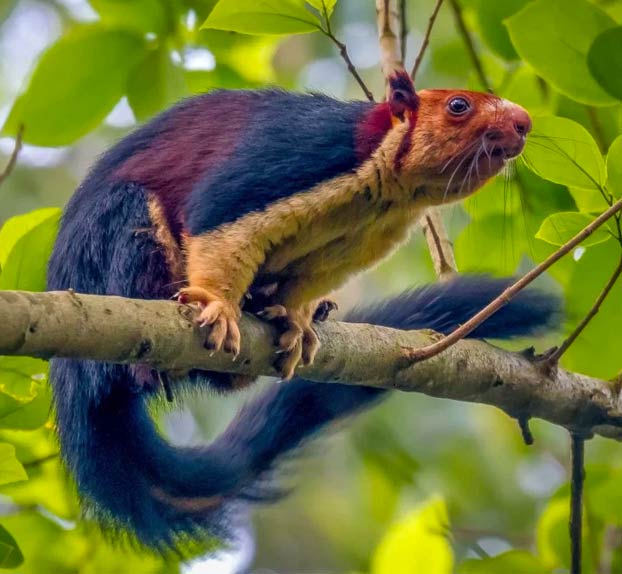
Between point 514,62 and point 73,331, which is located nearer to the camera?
point 73,331

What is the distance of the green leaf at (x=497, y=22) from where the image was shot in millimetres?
2965

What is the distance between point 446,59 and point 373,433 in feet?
6.54

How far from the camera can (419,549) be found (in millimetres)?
2834

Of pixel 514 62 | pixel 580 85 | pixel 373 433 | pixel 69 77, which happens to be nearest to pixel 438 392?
pixel 580 85

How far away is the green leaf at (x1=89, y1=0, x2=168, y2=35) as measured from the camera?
10.1 ft

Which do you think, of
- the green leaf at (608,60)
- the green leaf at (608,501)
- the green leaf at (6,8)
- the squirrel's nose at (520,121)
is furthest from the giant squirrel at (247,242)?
the green leaf at (6,8)

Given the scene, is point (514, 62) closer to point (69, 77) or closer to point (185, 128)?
point (185, 128)

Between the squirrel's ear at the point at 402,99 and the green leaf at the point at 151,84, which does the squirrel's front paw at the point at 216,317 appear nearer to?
the squirrel's ear at the point at 402,99

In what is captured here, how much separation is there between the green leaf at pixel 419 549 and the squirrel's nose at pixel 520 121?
100 cm

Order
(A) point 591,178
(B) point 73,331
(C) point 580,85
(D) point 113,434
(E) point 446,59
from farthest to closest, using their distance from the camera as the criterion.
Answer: (E) point 446,59
(D) point 113,434
(C) point 580,85
(A) point 591,178
(B) point 73,331

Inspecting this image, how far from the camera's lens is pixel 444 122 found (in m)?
2.86

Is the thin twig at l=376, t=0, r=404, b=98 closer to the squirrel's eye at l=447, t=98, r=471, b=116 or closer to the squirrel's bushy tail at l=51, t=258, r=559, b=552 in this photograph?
the squirrel's eye at l=447, t=98, r=471, b=116

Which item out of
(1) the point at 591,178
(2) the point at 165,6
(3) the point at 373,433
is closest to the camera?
(1) the point at 591,178

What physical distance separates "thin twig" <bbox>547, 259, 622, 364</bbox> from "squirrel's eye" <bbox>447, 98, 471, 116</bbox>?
574 mm
